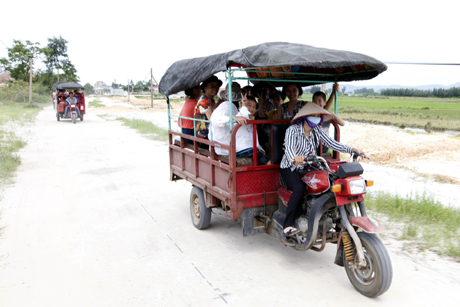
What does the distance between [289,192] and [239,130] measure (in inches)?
36.5

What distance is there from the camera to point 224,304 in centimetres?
338

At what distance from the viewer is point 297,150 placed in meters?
4.01

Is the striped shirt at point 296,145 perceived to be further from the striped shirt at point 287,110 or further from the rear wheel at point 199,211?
the rear wheel at point 199,211

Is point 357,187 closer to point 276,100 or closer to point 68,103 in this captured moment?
point 276,100

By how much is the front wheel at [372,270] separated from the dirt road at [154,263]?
0.12m

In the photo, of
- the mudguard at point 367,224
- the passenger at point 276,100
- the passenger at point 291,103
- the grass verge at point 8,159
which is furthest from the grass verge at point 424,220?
the grass verge at point 8,159

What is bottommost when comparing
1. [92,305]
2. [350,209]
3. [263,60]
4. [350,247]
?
[92,305]

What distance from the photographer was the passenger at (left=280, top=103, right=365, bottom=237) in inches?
152

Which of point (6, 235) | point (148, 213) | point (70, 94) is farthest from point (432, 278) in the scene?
point (70, 94)

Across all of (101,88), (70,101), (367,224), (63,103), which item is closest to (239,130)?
(367,224)

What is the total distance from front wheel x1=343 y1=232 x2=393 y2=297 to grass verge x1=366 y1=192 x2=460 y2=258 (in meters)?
1.47

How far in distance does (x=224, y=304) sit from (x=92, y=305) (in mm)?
1191

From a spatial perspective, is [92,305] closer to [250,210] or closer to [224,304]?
[224,304]

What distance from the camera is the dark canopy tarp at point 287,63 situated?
349cm
